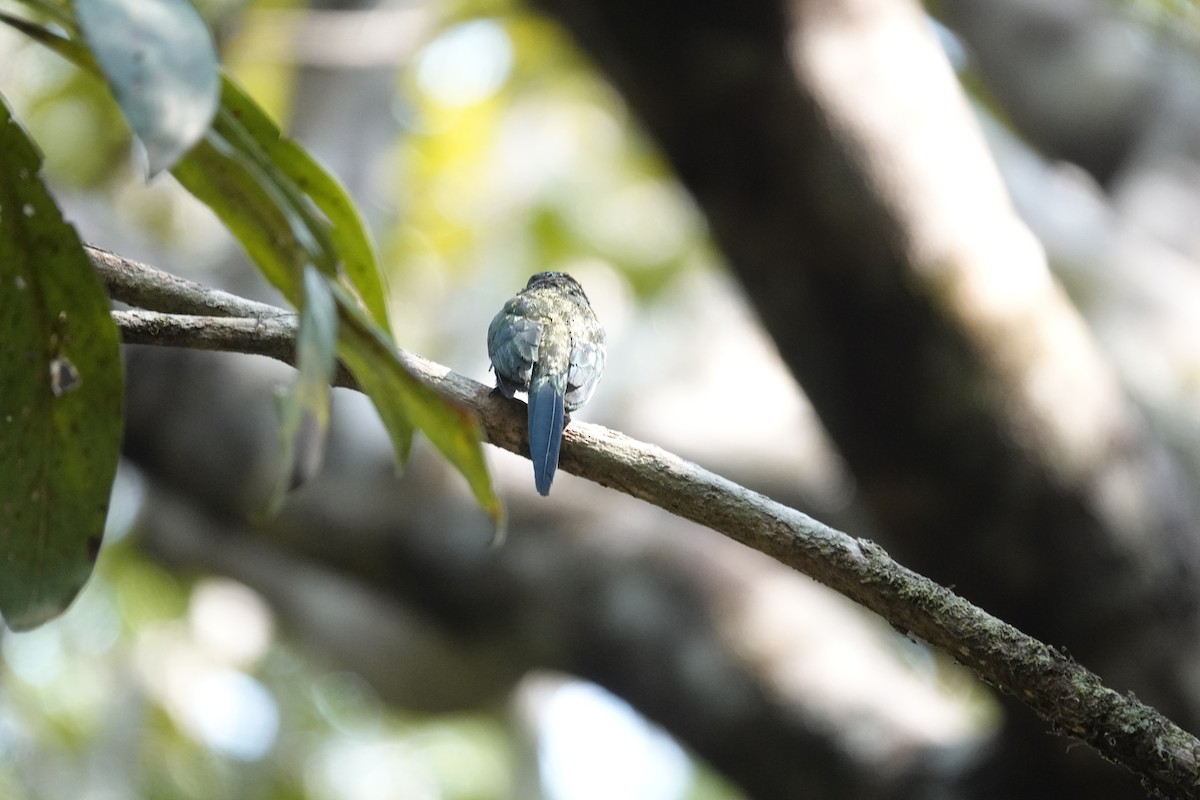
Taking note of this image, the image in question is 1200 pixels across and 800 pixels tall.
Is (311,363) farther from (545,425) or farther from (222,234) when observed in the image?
(222,234)

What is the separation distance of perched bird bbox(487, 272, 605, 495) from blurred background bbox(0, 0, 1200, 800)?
0.82 meters

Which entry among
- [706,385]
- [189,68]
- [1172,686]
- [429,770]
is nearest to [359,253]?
[189,68]

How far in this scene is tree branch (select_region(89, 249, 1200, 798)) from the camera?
1534 mm

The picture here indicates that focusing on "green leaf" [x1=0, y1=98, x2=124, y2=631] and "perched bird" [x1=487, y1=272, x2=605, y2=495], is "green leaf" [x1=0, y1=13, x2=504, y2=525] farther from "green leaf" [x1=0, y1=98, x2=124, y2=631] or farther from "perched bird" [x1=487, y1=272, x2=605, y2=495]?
"perched bird" [x1=487, y1=272, x2=605, y2=495]

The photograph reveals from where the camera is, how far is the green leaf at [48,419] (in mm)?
1618

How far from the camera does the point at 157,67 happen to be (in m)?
1.08

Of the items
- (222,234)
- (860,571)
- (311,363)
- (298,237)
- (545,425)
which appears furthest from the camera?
(222,234)

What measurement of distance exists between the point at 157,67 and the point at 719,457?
456 centimetres

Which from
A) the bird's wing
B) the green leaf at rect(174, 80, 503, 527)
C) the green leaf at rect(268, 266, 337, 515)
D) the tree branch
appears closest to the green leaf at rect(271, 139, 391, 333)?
the green leaf at rect(174, 80, 503, 527)

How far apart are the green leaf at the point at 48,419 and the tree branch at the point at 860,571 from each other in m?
0.07

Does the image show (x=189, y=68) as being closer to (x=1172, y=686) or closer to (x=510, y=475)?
(x=1172, y=686)

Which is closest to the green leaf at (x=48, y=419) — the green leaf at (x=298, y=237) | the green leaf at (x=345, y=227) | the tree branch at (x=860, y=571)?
the tree branch at (x=860, y=571)

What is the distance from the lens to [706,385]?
661 centimetres

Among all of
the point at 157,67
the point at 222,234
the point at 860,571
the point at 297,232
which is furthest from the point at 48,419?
the point at 222,234
